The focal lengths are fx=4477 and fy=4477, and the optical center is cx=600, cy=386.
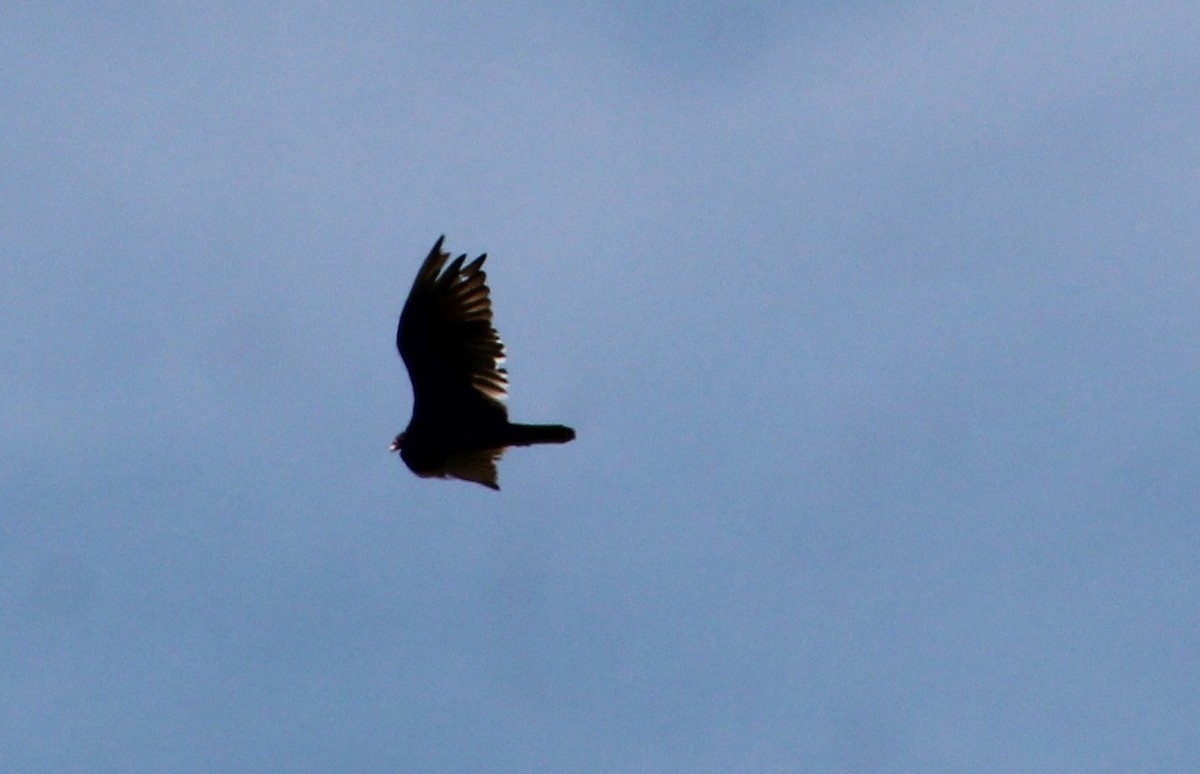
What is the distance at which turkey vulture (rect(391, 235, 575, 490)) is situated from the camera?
73.3m

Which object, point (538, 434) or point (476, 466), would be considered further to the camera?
point (476, 466)

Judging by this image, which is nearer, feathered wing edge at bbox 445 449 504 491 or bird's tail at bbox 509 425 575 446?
bird's tail at bbox 509 425 575 446

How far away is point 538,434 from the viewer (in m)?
72.8

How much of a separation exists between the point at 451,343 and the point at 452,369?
1.40 ft

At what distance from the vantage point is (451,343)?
7350cm

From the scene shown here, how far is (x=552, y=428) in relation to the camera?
238ft

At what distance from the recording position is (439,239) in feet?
240

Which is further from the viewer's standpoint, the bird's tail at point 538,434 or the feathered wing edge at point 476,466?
the feathered wing edge at point 476,466

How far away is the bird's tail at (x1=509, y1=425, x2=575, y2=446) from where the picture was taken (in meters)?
72.4

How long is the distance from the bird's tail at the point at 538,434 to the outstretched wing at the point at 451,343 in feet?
1.70

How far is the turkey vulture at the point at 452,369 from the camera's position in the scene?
241 feet

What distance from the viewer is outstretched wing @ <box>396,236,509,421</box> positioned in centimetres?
7331

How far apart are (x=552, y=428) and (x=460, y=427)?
1.93 meters

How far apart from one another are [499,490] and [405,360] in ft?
9.19
